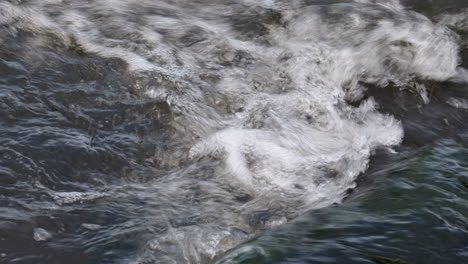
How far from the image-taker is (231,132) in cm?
475

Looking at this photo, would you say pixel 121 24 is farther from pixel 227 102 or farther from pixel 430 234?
pixel 430 234

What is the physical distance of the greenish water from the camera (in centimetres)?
298

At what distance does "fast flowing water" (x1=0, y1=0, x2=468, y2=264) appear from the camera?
3398mm

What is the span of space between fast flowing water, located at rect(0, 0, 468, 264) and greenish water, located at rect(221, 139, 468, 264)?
12 millimetres

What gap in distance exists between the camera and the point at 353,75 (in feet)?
19.8

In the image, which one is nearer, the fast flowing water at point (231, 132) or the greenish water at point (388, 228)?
the greenish water at point (388, 228)

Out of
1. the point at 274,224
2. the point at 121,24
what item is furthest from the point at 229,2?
the point at 274,224

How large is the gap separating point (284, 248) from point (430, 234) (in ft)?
2.39

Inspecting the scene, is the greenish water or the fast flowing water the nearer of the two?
the greenish water

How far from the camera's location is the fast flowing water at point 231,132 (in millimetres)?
3398

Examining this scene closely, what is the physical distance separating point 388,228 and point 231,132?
171 cm

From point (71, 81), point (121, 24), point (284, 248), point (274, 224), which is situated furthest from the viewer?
point (121, 24)

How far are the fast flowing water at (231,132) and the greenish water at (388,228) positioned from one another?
0.5 inches

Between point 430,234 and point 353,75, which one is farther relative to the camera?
point 353,75
